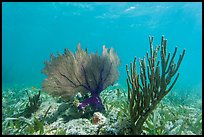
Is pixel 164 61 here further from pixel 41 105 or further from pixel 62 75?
pixel 41 105

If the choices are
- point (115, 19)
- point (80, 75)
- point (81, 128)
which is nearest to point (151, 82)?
point (81, 128)

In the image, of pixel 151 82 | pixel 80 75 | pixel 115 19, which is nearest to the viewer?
pixel 151 82

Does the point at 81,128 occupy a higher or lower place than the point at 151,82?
lower

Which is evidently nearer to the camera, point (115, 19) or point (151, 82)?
point (151, 82)

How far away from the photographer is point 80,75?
206 inches

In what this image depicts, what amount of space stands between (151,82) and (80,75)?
204 cm

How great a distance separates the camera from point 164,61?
11.9ft

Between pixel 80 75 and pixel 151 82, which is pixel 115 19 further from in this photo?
pixel 151 82

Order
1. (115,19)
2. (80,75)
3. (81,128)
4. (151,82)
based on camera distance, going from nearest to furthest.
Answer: (151,82), (81,128), (80,75), (115,19)

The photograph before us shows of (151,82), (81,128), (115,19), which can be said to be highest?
(115,19)

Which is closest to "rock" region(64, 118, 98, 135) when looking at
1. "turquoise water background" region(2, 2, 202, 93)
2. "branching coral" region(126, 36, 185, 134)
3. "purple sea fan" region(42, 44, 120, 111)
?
"branching coral" region(126, 36, 185, 134)

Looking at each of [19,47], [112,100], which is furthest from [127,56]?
[112,100]

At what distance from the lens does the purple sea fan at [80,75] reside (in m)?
5.21

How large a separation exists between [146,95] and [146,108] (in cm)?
21
